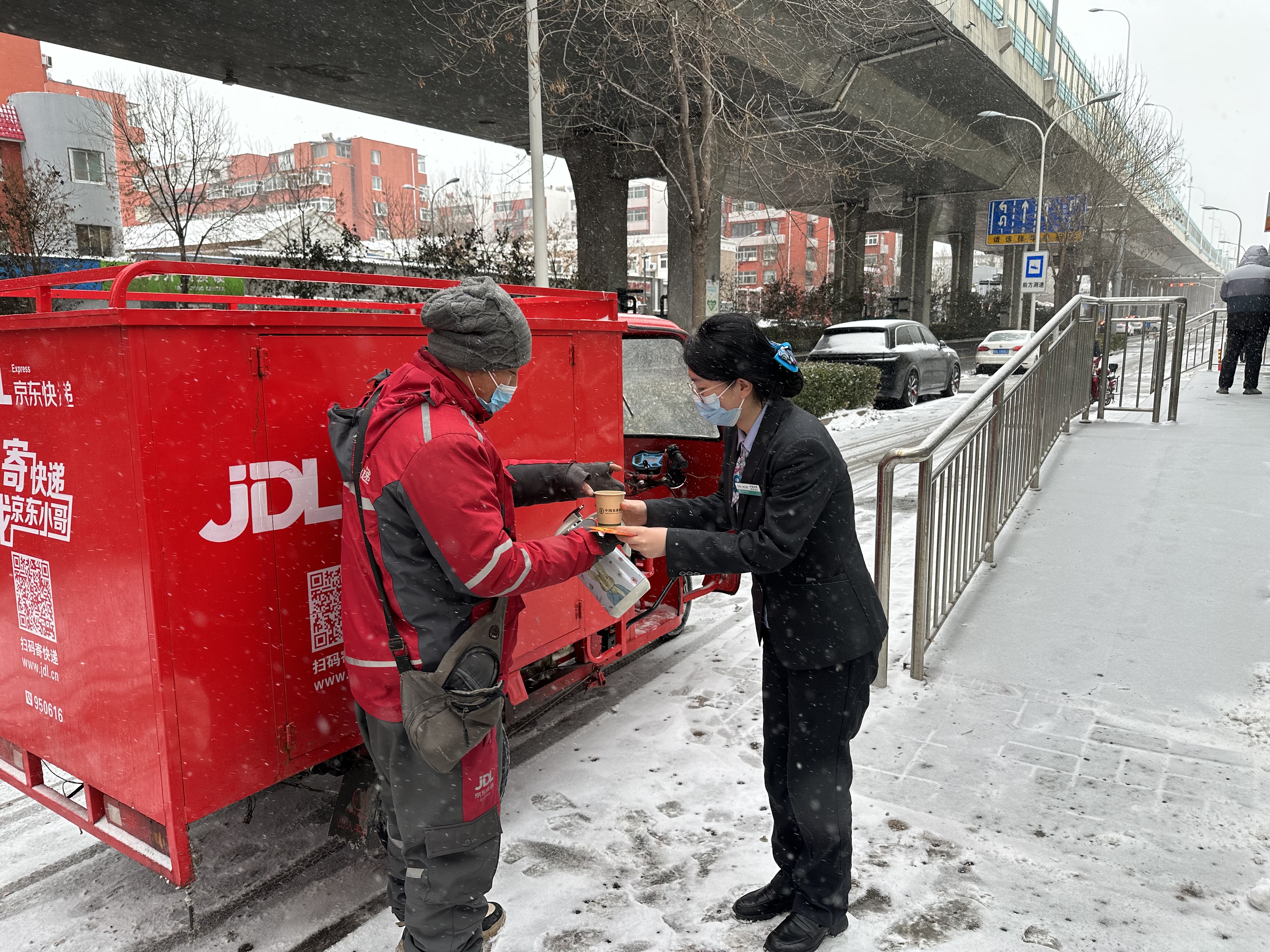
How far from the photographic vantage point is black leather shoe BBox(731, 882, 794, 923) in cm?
284

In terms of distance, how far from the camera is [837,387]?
14.8m

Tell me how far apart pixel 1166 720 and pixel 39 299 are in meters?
4.73

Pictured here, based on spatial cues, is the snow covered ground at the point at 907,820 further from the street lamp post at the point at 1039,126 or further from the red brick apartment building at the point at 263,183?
the street lamp post at the point at 1039,126

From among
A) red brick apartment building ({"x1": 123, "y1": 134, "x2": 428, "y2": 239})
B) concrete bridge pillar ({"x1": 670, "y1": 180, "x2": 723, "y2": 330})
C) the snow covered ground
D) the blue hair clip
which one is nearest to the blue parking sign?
concrete bridge pillar ({"x1": 670, "y1": 180, "x2": 723, "y2": 330})

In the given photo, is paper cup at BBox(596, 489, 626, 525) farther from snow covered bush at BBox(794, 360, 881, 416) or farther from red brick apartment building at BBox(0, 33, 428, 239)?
red brick apartment building at BBox(0, 33, 428, 239)

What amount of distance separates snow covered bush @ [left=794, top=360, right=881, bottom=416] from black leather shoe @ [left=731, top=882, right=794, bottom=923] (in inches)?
436

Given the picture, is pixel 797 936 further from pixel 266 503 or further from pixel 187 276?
pixel 187 276

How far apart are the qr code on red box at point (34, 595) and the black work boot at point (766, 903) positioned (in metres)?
2.41

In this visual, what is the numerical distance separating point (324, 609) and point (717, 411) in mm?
1428

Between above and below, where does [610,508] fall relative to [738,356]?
below

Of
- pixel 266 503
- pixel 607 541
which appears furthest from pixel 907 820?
pixel 266 503

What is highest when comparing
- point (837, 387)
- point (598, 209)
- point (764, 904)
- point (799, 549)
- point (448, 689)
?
point (598, 209)

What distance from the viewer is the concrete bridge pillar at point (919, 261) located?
1489 inches

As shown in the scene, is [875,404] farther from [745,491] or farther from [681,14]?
[745,491]
